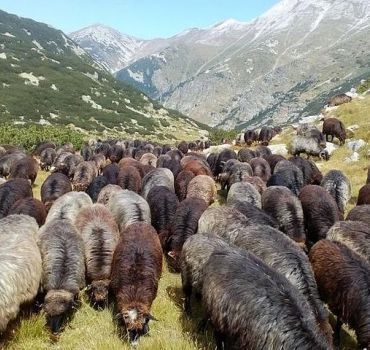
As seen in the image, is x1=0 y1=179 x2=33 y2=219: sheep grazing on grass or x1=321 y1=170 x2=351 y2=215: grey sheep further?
x1=321 y1=170 x2=351 y2=215: grey sheep

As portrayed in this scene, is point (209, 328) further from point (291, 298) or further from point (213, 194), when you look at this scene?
point (213, 194)

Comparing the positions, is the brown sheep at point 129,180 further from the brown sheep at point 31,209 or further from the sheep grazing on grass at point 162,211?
the brown sheep at point 31,209

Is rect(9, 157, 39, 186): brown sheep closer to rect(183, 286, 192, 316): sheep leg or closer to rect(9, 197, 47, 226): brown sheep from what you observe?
rect(9, 197, 47, 226): brown sheep

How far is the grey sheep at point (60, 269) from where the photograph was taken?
9516 millimetres

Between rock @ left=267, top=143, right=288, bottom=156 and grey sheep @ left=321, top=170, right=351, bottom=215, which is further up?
grey sheep @ left=321, top=170, right=351, bottom=215

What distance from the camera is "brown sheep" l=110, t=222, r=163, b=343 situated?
30.5 feet

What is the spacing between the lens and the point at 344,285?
944cm

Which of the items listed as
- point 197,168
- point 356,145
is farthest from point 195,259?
point 356,145

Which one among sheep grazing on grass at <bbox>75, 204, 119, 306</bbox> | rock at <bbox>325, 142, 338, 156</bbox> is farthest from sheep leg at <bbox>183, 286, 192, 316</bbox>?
rock at <bbox>325, 142, 338, 156</bbox>

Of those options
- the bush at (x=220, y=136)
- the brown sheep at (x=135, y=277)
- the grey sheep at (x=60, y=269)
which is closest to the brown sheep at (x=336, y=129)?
the brown sheep at (x=135, y=277)

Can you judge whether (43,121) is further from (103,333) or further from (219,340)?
(219,340)

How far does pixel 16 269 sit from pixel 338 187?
1394cm

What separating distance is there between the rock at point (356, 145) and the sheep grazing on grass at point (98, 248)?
77.4 feet

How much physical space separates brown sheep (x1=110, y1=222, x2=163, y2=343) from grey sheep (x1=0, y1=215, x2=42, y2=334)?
6.28 feet
